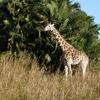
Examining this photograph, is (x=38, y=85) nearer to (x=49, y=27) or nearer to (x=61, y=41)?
(x=49, y=27)

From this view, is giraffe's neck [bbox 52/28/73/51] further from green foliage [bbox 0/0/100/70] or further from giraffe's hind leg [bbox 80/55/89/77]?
giraffe's hind leg [bbox 80/55/89/77]

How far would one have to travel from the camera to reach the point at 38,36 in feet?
44.2

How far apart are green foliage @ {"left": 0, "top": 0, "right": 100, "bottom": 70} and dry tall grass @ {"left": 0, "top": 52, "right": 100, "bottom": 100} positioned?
0.99 metres

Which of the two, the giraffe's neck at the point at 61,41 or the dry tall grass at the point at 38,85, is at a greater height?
the giraffe's neck at the point at 61,41

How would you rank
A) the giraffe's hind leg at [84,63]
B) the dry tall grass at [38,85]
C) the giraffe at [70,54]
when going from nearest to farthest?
the dry tall grass at [38,85] → the giraffe at [70,54] → the giraffe's hind leg at [84,63]

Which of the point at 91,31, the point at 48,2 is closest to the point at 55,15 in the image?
the point at 48,2

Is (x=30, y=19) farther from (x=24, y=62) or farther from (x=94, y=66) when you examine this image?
(x=94, y=66)

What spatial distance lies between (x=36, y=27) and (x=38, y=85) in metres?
3.31

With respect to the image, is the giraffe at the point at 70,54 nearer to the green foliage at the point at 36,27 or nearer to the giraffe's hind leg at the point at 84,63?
the giraffe's hind leg at the point at 84,63

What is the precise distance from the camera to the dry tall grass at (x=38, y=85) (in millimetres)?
9586

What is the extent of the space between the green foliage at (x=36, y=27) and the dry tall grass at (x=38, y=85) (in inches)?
38.9

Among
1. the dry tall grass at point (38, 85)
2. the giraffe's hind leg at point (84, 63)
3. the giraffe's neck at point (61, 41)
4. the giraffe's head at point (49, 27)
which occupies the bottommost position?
the dry tall grass at point (38, 85)

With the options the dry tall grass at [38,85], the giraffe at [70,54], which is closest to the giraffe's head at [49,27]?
the giraffe at [70,54]

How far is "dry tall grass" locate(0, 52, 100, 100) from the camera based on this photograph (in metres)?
9.59
